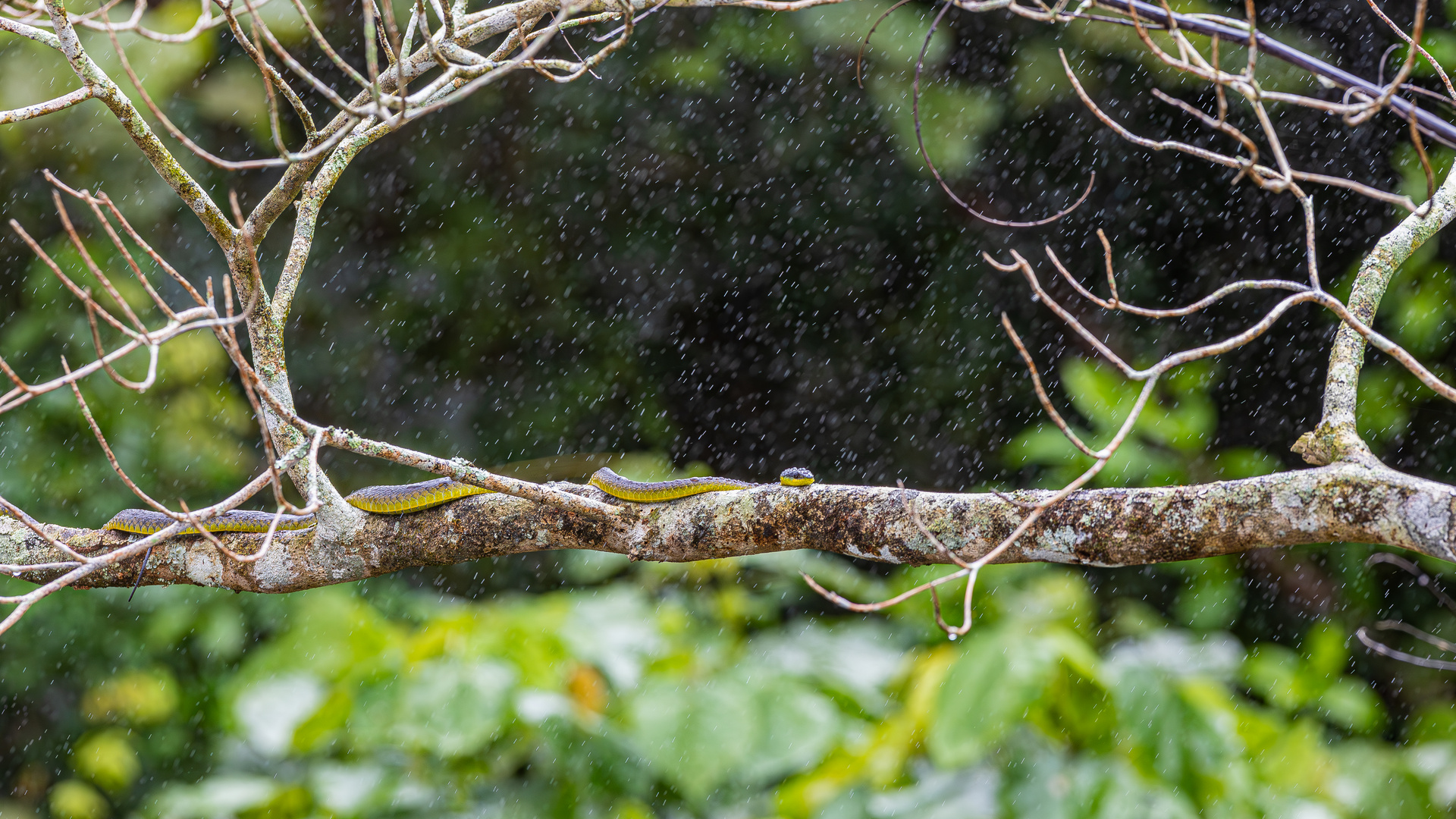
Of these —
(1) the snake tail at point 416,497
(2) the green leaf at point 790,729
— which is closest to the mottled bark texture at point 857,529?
(1) the snake tail at point 416,497

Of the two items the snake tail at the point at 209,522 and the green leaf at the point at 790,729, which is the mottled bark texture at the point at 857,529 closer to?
the snake tail at the point at 209,522

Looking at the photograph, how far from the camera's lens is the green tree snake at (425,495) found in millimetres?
3039

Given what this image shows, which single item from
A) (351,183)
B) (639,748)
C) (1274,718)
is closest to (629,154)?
(351,183)

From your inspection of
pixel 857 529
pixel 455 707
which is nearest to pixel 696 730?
pixel 455 707

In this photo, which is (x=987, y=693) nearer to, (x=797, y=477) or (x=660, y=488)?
(x=797, y=477)

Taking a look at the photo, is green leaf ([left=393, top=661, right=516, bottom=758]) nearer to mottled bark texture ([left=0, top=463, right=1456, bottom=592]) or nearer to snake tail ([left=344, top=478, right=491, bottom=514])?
mottled bark texture ([left=0, top=463, right=1456, bottom=592])

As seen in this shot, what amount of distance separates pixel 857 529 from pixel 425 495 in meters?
1.21

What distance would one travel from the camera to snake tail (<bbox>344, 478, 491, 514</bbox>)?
9.91ft

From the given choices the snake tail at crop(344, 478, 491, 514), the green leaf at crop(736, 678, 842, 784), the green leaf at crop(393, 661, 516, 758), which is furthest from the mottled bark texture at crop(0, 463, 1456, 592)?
the green leaf at crop(736, 678, 842, 784)

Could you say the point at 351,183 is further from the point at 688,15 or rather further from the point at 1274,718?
the point at 1274,718

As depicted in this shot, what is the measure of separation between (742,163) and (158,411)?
181 inches

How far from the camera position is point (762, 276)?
8828 millimetres

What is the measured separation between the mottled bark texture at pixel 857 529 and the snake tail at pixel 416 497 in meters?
0.04

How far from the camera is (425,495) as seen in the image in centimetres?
305
